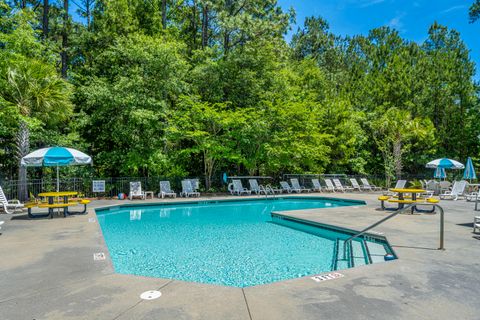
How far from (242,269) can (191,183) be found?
444 inches

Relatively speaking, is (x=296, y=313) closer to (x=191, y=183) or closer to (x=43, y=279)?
(x=43, y=279)

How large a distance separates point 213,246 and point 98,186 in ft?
31.2

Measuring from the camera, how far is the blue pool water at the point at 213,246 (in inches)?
223

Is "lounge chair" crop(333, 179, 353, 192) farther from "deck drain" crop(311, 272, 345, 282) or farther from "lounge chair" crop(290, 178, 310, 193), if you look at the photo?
"deck drain" crop(311, 272, 345, 282)

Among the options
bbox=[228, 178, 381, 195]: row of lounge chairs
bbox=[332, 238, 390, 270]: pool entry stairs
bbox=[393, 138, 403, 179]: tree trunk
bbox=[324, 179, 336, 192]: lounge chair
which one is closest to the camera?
bbox=[332, 238, 390, 270]: pool entry stairs

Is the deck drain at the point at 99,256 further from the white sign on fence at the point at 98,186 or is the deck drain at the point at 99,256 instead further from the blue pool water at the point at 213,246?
the white sign on fence at the point at 98,186

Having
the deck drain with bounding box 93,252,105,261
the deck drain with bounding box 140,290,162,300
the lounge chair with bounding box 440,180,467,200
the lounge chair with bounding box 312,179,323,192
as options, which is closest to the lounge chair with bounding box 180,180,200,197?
the lounge chair with bounding box 312,179,323,192

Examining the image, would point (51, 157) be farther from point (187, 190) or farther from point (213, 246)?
point (187, 190)

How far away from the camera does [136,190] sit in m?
15.2

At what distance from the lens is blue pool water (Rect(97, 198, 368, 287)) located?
18.6 feet

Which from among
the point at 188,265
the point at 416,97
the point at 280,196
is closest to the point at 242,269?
the point at 188,265

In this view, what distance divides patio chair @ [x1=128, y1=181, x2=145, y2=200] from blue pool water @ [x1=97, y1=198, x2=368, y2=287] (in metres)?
2.37

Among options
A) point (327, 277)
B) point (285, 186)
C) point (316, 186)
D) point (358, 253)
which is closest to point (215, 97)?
point (285, 186)

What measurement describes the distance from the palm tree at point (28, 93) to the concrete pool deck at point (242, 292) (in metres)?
7.65
